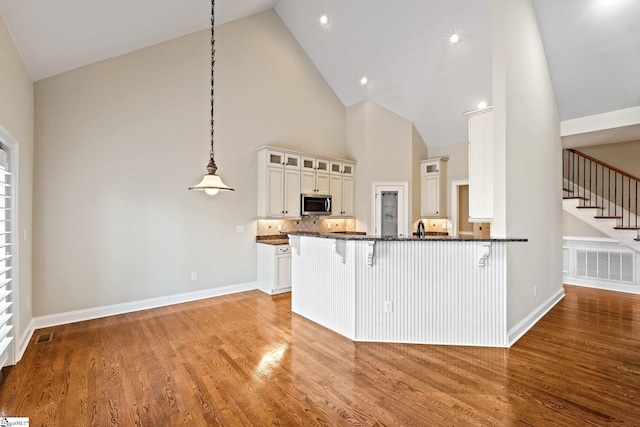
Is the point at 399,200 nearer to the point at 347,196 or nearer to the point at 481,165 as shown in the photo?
the point at 347,196

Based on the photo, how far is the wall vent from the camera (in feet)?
17.2

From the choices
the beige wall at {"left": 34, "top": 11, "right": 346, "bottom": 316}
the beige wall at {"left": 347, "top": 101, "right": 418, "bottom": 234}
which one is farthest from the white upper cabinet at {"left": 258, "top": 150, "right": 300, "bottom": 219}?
the beige wall at {"left": 347, "top": 101, "right": 418, "bottom": 234}

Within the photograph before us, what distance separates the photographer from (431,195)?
675 centimetres

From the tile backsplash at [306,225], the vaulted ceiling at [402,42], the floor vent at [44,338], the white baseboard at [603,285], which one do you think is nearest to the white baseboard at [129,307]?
the floor vent at [44,338]

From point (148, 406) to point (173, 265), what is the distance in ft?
9.06

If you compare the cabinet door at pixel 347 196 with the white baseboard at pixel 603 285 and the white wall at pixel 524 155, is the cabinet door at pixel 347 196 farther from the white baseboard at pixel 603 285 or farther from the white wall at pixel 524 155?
the white baseboard at pixel 603 285

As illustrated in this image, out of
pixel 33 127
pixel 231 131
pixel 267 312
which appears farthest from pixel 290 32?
pixel 267 312

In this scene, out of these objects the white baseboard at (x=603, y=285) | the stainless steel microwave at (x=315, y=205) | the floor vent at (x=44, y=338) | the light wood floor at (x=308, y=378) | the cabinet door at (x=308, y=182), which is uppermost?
the cabinet door at (x=308, y=182)

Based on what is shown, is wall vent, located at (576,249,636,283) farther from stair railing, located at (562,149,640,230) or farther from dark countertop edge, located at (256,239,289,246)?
dark countertop edge, located at (256,239,289,246)

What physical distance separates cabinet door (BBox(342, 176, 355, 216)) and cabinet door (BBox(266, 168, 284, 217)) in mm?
1572

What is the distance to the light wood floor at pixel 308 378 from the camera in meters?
2.05

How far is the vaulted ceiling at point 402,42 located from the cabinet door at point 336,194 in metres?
1.90

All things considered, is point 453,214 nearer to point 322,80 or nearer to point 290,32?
point 322,80

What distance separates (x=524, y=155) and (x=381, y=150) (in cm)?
324
